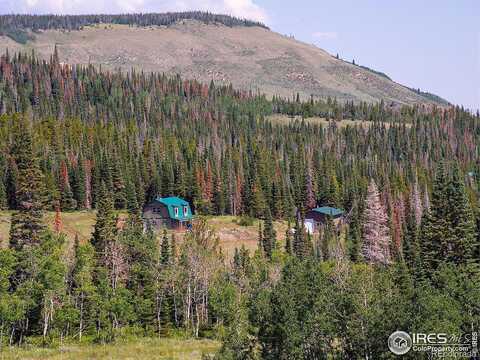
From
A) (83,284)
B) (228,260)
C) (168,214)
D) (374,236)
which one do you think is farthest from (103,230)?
(168,214)

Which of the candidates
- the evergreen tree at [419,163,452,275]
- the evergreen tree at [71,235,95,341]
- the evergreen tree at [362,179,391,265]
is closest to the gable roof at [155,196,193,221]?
the evergreen tree at [362,179,391,265]

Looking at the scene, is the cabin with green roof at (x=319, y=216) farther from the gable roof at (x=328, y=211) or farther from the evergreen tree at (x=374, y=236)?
the evergreen tree at (x=374, y=236)

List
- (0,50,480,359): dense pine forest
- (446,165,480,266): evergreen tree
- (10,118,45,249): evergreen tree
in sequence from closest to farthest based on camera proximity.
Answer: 1. (0,50,480,359): dense pine forest
2. (446,165,480,266): evergreen tree
3. (10,118,45,249): evergreen tree

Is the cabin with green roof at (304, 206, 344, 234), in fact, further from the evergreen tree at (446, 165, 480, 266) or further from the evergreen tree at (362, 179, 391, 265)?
the evergreen tree at (446, 165, 480, 266)

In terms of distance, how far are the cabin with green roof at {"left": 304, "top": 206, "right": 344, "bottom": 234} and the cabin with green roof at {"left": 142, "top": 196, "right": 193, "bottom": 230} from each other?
29.7m

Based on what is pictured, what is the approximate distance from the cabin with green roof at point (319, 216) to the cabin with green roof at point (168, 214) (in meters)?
29.7

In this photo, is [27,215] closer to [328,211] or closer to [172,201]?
[172,201]

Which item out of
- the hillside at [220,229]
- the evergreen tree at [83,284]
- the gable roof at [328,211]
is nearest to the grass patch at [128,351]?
the evergreen tree at [83,284]

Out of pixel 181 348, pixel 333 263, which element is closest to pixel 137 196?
pixel 333 263

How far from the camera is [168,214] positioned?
141750 mm

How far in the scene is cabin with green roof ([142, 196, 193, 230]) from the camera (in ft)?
465

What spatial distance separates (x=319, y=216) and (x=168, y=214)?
3831cm

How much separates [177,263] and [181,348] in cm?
2237

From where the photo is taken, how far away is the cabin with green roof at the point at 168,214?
142 metres
